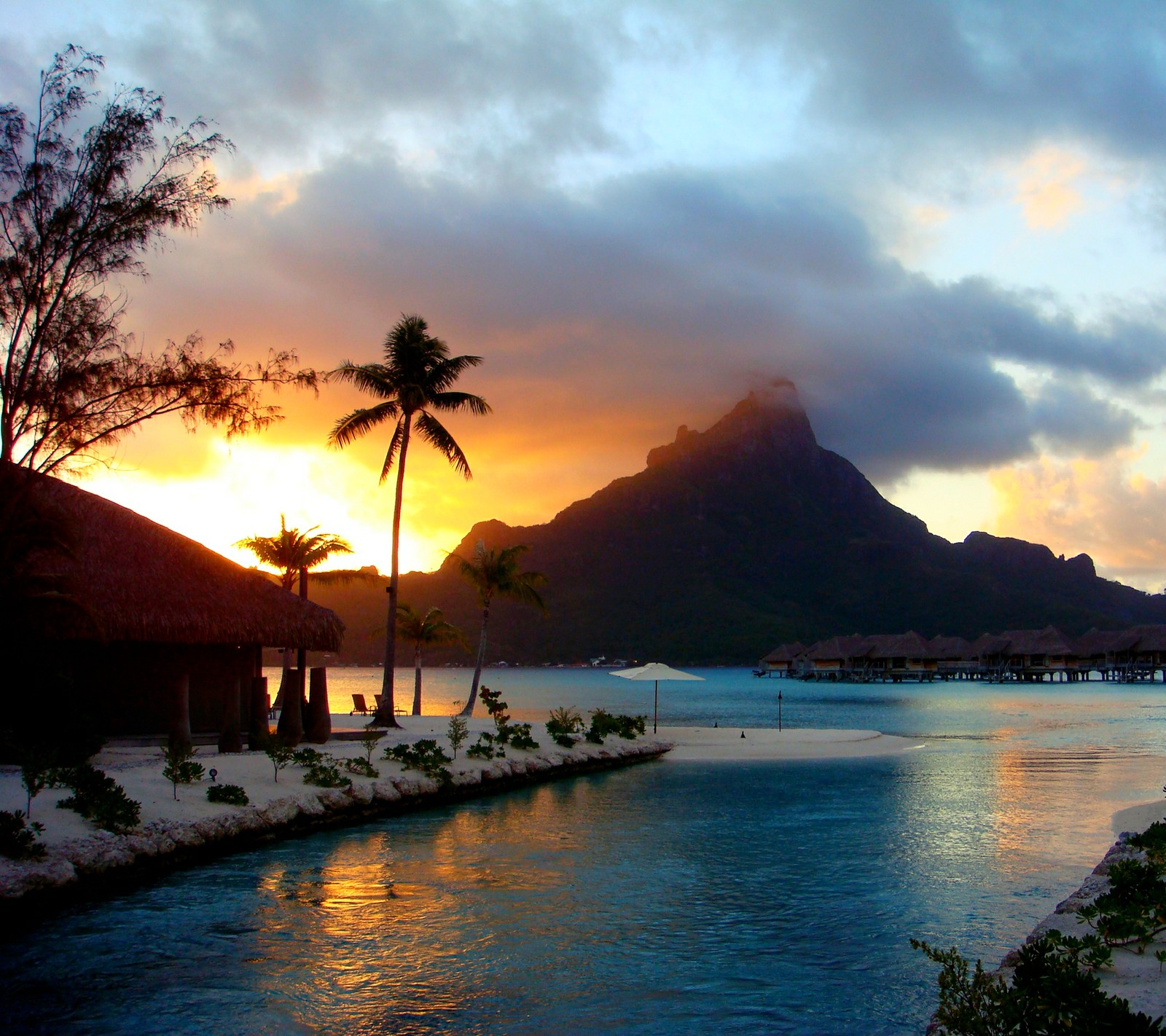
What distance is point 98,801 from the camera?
44.3ft

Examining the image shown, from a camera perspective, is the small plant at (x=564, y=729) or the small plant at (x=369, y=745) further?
the small plant at (x=564, y=729)

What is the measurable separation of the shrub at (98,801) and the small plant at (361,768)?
19.2 ft

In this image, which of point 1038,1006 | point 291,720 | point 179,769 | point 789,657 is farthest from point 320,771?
point 789,657

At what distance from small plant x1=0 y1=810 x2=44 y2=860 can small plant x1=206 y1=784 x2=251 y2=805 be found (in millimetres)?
3725

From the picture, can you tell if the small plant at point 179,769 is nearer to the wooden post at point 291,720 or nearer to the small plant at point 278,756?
the small plant at point 278,756

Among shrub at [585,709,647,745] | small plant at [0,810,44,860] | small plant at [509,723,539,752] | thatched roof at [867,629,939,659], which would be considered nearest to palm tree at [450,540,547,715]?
shrub at [585,709,647,745]

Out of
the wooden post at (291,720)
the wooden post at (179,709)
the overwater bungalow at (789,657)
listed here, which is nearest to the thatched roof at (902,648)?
the overwater bungalow at (789,657)

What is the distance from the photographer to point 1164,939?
8172 millimetres

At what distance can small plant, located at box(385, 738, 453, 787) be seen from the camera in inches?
830

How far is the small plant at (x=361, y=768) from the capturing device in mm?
19703

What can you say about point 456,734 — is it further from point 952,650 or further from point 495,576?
point 952,650

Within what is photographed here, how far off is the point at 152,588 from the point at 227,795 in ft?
19.1

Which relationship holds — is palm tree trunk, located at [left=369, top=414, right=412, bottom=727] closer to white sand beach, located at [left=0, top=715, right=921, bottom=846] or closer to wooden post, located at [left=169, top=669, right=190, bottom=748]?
white sand beach, located at [left=0, top=715, right=921, bottom=846]

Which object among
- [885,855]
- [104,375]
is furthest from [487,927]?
[104,375]
